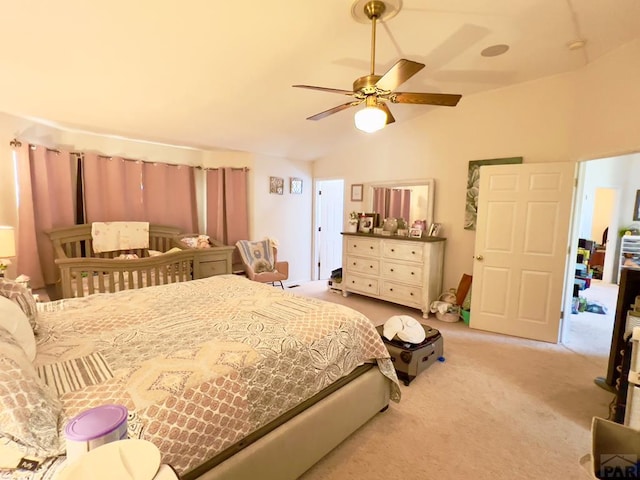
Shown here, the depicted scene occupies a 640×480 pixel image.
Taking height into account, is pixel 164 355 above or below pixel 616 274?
above

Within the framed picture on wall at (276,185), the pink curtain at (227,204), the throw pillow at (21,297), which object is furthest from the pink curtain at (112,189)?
the throw pillow at (21,297)

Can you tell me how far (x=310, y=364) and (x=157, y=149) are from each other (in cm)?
406

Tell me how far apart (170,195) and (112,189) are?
0.72 m

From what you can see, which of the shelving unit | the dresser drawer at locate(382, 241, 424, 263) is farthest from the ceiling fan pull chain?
the shelving unit

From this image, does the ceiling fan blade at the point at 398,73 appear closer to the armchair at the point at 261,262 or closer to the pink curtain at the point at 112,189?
the armchair at the point at 261,262

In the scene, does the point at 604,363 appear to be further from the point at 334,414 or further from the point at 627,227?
the point at 627,227

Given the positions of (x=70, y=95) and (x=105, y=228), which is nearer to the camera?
(x=70, y=95)

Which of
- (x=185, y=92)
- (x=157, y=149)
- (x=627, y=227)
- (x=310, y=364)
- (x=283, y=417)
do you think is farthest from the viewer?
(x=627, y=227)

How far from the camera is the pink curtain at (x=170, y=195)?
4.25 metres

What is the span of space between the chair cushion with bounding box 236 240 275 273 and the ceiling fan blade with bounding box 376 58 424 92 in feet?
10.8

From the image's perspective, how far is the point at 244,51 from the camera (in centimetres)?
248

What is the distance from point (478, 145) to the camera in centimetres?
389

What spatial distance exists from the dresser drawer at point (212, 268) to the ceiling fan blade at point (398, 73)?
309 cm

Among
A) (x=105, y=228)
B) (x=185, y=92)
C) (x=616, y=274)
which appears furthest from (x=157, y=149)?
(x=616, y=274)
